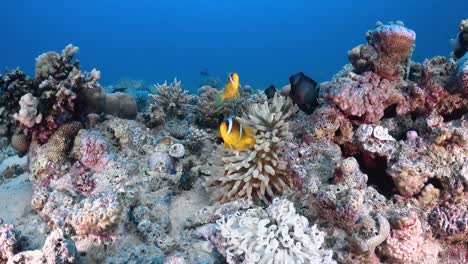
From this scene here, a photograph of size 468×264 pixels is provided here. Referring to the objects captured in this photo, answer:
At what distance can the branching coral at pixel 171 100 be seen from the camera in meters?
5.58

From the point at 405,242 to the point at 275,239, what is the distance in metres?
1.14

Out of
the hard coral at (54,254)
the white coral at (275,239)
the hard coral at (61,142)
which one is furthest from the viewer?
the hard coral at (61,142)

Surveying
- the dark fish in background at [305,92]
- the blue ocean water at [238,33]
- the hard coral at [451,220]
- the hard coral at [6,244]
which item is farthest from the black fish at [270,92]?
the blue ocean water at [238,33]

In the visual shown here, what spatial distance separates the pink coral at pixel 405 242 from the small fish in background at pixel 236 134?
5.16 feet

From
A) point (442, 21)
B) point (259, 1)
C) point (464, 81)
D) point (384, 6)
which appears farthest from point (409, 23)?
point (464, 81)

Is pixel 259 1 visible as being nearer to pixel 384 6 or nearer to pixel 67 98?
pixel 384 6

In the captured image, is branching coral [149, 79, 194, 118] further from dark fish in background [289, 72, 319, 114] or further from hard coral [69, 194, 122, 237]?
hard coral [69, 194, 122, 237]

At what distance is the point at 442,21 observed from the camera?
106 metres

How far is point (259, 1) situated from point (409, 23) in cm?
6983

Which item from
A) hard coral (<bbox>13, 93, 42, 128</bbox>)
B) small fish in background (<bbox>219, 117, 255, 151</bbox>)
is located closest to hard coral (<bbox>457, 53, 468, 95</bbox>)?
small fish in background (<bbox>219, 117, 255, 151</bbox>)

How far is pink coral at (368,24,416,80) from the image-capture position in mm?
3891

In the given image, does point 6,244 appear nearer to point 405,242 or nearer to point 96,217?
point 96,217

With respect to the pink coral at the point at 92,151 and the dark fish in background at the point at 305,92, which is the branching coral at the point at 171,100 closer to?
the pink coral at the point at 92,151

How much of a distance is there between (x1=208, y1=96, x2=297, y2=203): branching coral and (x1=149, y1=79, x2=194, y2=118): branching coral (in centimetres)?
212
